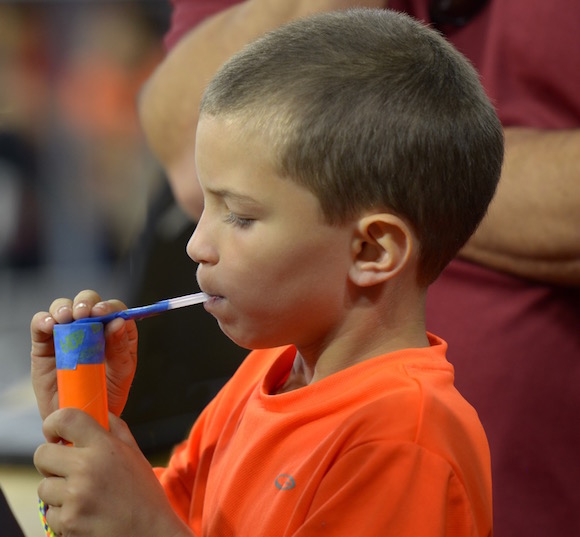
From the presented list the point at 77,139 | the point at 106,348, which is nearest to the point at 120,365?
the point at 106,348

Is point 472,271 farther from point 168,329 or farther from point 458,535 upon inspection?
point 168,329

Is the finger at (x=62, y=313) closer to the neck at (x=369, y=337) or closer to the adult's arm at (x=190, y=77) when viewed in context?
the neck at (x=369, y=337)

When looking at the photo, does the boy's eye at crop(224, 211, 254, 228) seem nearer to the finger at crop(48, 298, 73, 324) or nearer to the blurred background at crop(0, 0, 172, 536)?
the finger at crop(48, 298, 73, 324)

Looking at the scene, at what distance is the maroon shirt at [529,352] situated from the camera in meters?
1.07

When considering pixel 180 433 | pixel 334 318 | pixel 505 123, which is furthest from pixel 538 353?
pixel 180 433

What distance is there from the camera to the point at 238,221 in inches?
29.6

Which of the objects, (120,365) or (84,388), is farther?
(120,365)

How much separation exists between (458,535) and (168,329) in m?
1.14

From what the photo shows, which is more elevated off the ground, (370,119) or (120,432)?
(370,119)

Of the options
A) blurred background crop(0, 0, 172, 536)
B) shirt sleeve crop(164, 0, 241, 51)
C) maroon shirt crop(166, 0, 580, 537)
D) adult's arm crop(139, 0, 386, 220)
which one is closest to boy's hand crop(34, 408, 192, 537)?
maroon shirt crop(166, 0, 580, 537)

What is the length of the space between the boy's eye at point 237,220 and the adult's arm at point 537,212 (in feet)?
1.37

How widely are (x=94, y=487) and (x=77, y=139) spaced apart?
131 cm

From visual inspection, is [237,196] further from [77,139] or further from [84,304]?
[77,139]

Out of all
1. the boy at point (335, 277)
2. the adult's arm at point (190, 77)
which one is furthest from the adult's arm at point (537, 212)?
the adult's arm at point (190, 77)
